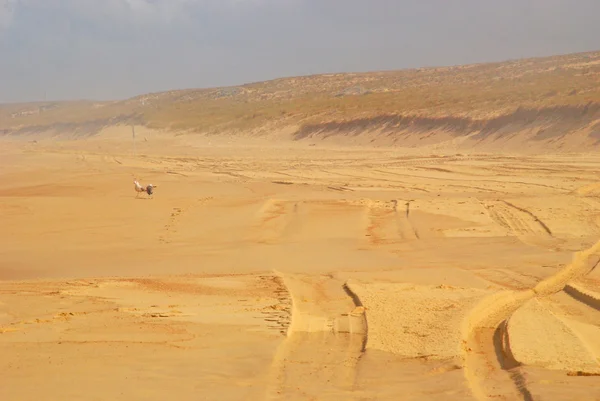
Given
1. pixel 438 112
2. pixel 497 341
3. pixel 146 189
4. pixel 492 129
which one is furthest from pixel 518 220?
pixel 438 112

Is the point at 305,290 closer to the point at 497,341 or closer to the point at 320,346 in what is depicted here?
the point at 320,346

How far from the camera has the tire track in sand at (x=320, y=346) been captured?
18.9ft

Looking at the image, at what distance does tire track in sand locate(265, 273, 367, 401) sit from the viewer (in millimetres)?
5770

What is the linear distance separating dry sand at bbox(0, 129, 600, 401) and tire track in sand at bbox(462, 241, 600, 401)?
3 centimetres

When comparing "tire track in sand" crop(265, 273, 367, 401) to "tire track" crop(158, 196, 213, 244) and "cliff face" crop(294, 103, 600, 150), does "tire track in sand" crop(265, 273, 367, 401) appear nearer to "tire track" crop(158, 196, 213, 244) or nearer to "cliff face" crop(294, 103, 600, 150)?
"tire track" crop(158, 196, 213, 244)

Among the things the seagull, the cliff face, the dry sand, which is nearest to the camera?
the dry sand

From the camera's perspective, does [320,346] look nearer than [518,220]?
→ Yes

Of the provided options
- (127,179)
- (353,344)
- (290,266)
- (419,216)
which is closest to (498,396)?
(353,344)

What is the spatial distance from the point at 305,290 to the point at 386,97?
4543cm

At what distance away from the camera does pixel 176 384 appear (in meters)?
5.77

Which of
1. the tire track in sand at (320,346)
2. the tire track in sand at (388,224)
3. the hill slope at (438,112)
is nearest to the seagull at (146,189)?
the tire track in sand at (388,224)

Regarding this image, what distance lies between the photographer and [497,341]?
7180 millimetres

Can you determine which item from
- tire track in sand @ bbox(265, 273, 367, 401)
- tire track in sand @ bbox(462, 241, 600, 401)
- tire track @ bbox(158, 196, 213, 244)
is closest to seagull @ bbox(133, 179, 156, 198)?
tire track @ bbox(158, 196, 213, 244)

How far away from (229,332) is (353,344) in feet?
3.66
